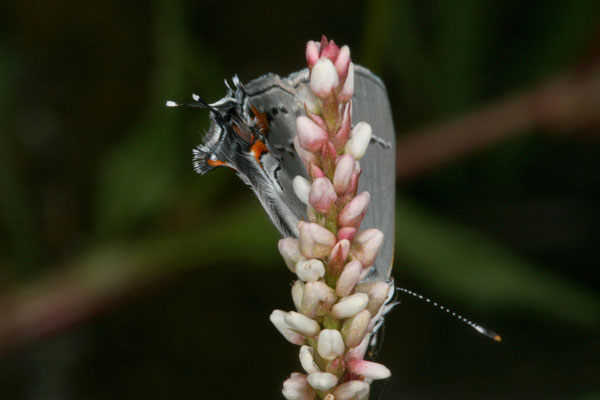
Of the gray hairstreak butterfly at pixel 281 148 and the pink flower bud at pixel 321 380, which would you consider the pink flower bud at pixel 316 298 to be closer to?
the pink flower bud at pixel 321 380

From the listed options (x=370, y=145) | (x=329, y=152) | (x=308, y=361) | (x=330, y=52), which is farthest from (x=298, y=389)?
(x=370, y=145)

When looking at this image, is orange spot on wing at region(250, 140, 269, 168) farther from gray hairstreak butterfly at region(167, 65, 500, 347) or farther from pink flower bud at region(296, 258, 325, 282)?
pink flower bud at region(296, 258, 325, 282)

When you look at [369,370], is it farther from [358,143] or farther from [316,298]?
[358,143]

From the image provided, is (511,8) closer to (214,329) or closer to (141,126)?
(141,126)

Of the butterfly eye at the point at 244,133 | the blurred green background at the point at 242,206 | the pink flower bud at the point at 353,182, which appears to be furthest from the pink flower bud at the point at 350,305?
the blurred green background at the point at 242,206

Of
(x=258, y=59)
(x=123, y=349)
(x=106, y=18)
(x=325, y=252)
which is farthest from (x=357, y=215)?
(x=106, y=18)

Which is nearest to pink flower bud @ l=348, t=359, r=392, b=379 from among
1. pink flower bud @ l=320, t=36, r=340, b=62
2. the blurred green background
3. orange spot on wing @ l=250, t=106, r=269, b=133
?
pink flower bud @ l=320, t=36, r=340, b=62

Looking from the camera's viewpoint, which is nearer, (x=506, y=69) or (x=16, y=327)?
(x=16, y=327)
